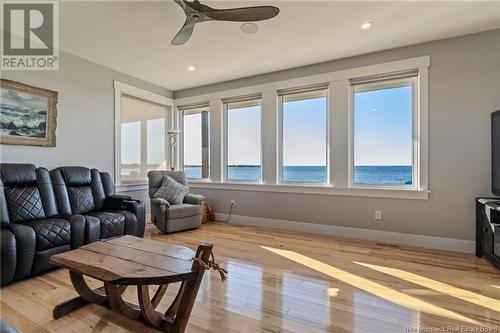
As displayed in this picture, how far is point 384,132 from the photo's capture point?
145 inches

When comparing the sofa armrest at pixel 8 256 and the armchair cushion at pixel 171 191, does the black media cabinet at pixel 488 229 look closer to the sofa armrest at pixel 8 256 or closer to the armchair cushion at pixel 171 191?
the armchair cushion at pixel 171 191

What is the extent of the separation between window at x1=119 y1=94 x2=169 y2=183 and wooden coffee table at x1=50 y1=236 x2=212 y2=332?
280cm

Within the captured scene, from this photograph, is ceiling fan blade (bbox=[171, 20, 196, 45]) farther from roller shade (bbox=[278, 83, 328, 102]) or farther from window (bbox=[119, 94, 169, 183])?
window (bbox=[119, 94, 169, 183])

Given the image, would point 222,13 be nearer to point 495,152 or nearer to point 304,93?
Result: point 304,93

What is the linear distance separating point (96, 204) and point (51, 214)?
57 cm

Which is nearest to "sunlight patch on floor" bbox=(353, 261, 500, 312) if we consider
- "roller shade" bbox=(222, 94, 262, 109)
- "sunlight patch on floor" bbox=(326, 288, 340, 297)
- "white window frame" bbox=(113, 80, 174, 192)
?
"sunlight patch on floor" bbox=(326, 288, 340, 297)

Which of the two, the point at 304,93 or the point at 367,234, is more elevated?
the point at 304,93

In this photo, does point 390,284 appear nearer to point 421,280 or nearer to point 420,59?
point 421,280

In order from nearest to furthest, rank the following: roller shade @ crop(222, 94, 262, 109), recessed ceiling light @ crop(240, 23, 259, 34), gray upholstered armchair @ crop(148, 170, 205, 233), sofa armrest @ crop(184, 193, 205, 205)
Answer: recessed ceiling light @ crop(240, 23, 259, 34), gray upholstered armchair @ crop(148, 170, 205, 233), sofa armrest @ crop(184, 193, 205, 205), roller shade @ crop(222, 94, 262, 109)

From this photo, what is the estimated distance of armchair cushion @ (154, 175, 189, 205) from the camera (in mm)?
4281

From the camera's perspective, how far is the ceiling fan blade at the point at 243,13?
2.03 m

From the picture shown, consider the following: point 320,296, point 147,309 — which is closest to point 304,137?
point 320,296

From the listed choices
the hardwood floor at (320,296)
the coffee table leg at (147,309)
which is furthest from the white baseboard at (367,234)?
the coffee table leg at (147,309)

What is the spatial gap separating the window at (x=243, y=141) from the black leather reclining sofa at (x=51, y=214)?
77.7 inches
